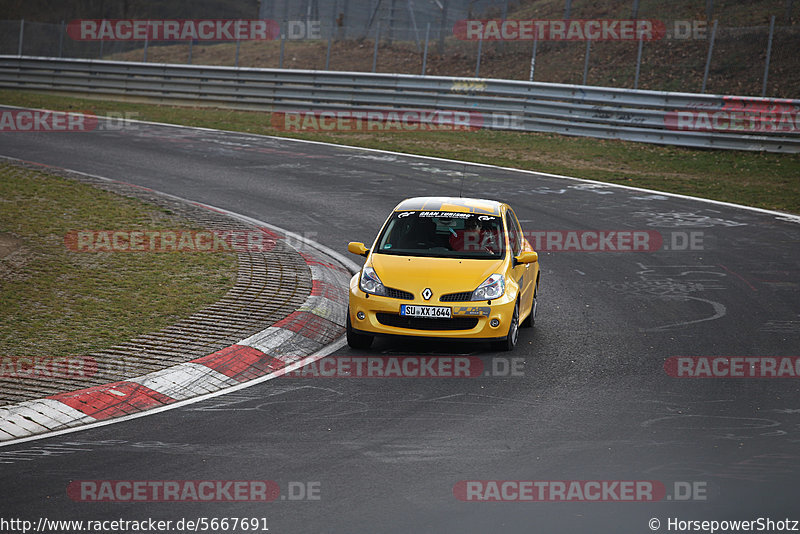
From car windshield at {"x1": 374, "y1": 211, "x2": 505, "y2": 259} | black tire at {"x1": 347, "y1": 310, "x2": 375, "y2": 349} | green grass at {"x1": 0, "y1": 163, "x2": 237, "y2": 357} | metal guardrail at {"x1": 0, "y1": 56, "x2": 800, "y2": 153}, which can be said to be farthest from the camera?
metal guardrail at {"x1": 0, "y1": 56, "x2": 800, "y2": 153}

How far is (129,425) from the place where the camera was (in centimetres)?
733

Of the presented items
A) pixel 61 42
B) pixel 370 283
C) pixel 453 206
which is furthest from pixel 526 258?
pixel 61 42

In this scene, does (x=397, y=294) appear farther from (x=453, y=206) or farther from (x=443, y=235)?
(x=453, y=206)

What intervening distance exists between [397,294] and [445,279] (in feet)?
1.76

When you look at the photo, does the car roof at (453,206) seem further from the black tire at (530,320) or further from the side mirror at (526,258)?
the black tire at (530,320)

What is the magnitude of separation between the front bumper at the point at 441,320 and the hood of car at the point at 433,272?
145 millimetres

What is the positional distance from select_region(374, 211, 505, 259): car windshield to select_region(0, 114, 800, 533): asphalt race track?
3.47 feet

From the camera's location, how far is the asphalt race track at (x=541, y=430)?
19.2 feet

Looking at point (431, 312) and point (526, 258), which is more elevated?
point (526, 258)

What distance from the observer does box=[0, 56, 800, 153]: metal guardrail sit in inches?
904

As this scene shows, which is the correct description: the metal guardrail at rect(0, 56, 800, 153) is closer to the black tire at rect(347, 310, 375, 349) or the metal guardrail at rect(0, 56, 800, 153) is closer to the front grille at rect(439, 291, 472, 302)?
the front grille at rect(439, 291, 472, 302)

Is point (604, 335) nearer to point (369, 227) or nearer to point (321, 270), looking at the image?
point (321, 270)

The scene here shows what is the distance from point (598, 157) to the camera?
23.3 metres

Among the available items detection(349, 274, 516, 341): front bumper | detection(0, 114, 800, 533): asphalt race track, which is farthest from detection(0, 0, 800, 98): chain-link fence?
detection(349, 274, 516, 341): front bumper
